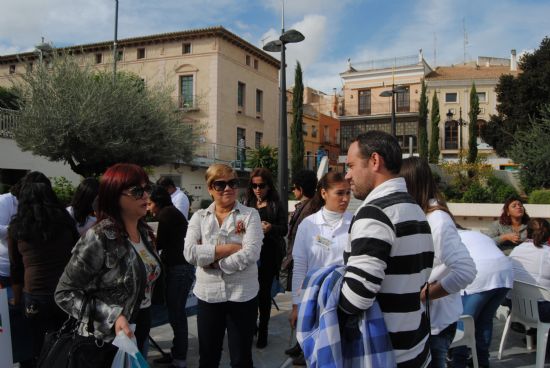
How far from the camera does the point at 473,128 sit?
3619cm

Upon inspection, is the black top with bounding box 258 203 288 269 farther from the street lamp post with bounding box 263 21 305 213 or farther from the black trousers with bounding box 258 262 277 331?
the street lamp post with bounding box 263 21 305 213

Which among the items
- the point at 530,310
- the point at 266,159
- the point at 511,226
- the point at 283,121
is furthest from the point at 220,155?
the point at 530,310

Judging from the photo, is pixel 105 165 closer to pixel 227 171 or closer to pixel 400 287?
pixel 227 171

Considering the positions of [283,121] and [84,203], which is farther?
[283,121]

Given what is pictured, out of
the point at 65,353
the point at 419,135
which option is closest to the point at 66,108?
the point at 65,353

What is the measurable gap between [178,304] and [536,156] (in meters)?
19.6

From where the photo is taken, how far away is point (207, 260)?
3189 mm

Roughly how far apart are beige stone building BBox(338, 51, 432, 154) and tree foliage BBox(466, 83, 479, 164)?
18.1 feet

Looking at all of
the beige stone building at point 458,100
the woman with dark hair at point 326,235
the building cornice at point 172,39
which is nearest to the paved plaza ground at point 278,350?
the woman with dark hair at point 326,235

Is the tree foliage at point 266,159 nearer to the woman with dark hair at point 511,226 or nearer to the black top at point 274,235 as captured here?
the woman with dark hair at point 511,226

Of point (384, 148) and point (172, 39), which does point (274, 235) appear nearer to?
point (384, 148)

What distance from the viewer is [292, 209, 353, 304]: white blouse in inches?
144

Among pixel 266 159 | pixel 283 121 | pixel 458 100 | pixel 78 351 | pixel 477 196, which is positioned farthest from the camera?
pixel 458 100

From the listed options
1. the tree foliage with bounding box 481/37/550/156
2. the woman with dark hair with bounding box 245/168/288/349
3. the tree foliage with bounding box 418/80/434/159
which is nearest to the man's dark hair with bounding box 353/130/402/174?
the woman with dark hair with bounding box 245/168/288/349
